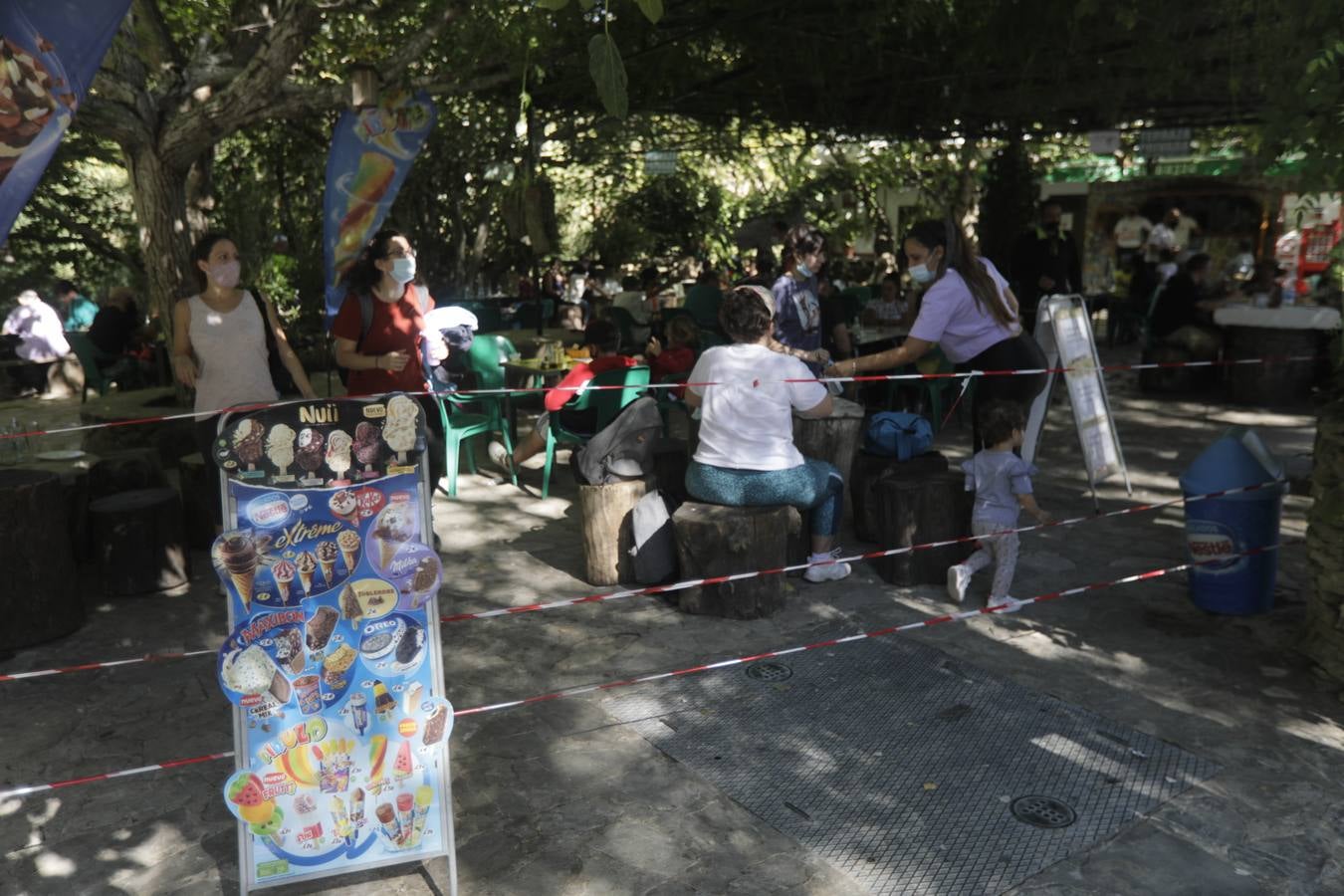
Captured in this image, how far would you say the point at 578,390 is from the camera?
6.32 meters

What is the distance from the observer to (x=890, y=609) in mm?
5281

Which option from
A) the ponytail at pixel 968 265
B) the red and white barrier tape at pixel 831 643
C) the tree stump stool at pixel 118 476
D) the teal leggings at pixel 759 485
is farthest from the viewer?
the tree stump stool at pixel 118 476

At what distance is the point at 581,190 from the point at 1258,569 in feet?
63.8

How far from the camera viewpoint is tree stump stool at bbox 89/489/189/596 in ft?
18.6

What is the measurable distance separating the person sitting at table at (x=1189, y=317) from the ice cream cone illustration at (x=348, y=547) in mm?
10322

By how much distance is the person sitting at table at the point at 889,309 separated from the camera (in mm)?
10883

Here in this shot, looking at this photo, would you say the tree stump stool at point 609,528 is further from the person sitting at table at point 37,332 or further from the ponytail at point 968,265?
the person sitting at table at point 37,332

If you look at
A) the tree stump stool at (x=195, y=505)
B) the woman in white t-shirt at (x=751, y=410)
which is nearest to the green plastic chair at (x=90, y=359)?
the tree stump stool at (x=195, y=505)

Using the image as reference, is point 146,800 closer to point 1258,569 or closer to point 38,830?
point 38,830

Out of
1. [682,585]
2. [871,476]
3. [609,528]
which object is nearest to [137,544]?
[609,528]

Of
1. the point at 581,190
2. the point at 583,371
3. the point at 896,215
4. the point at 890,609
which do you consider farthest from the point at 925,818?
the point at 581,190

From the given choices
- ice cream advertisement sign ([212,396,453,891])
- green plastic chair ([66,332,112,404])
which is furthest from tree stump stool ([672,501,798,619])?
green plastic chair ([66,332,112,404])

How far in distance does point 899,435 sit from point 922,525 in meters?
0.75

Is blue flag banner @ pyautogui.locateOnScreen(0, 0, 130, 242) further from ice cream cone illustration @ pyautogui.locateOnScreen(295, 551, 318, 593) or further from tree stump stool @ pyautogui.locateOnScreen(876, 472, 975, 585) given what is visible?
tree stump stool @ pyautogui.locateOnScreen(876, 472, 975, 585)
